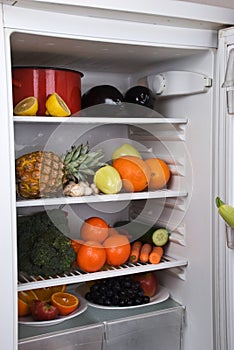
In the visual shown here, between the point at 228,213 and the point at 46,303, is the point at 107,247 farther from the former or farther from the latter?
the point at 228,213

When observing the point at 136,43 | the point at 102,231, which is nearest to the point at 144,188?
the point at 102,231

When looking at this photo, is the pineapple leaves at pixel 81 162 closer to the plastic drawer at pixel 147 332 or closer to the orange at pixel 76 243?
the orange at pixel 76 243

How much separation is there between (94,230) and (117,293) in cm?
25

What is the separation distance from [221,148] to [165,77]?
362mm

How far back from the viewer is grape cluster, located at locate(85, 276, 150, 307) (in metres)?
1.70

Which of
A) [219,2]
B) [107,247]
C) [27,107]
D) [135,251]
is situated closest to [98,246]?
[107,247]

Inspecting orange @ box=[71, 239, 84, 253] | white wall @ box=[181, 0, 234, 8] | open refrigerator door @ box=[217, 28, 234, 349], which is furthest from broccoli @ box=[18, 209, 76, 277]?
white wall @ box=[181, 0, 234, 8]

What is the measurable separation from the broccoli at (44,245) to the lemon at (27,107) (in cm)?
33

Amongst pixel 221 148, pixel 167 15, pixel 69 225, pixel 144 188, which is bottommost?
pixel 69 225

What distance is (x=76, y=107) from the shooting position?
1551 millimetres

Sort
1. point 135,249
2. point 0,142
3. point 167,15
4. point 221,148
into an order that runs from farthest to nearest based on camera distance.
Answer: point 135,249 → point 221,148 → point 167,15 → point 0,142

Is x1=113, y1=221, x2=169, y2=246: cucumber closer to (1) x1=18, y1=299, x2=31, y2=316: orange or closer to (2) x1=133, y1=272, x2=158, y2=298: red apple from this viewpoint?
(2) x1=133, y1=272, x2=158, y2=298: red apple

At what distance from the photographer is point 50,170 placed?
149 cm

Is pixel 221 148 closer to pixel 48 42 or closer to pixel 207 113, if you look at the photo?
pixel 207 113
